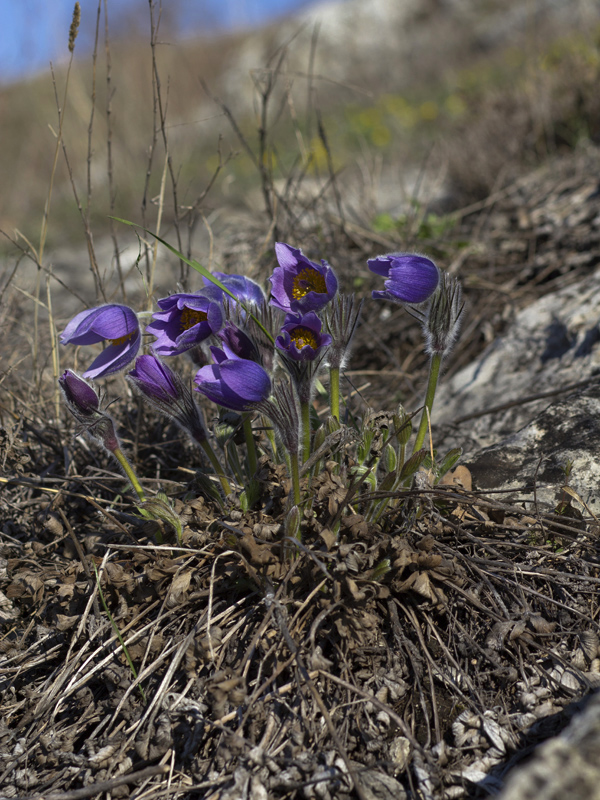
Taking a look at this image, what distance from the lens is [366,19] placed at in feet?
55.0

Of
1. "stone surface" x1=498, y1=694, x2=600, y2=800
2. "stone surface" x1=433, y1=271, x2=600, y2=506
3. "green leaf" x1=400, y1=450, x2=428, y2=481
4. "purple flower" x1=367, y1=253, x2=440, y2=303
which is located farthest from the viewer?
"stone surface" x1=433, y1=271, x2=600, y2=506

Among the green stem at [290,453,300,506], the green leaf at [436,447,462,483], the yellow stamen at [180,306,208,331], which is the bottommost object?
the green leaf at [436,447,462,483]

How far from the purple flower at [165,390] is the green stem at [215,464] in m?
0.05

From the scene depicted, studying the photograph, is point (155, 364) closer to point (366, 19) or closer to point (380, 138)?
point (380, 138)

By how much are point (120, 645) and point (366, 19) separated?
19081 mm

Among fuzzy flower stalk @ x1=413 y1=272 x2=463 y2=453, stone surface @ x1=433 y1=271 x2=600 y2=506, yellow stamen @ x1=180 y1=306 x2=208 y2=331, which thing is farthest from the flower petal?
stone surface @ x1=433 y1=271 x2=600 y2=506

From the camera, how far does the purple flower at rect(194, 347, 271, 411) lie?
138cm

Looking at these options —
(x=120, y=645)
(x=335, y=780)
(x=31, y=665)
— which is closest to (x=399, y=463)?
(x=335, y=780)

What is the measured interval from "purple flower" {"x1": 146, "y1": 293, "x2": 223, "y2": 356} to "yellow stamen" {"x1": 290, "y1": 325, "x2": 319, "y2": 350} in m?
0.21

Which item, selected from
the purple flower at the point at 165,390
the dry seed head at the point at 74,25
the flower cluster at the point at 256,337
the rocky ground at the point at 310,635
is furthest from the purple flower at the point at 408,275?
the dry seed head at the point at 74,25

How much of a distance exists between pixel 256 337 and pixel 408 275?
1.40 feet

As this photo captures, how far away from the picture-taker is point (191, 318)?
62.1 inches

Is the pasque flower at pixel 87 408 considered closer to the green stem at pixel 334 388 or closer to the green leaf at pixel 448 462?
the green stem at pixel 334 388

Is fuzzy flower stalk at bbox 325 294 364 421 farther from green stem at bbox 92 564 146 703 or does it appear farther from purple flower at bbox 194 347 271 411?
green stem at bbox 92 564 146 703
